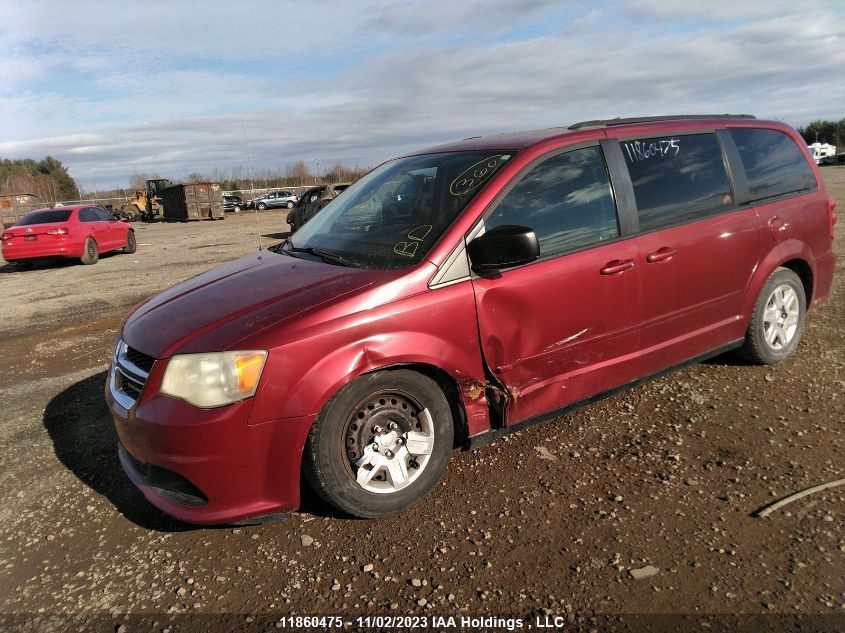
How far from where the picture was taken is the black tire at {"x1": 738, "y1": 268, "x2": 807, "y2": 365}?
14.1ft

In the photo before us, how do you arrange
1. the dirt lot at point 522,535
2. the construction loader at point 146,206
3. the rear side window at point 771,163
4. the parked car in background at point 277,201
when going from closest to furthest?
the dirt lot at point 522,535 < the rear side window at point 771,163 < the construction loader at point 146,206 < the parked car in background at point 277,201

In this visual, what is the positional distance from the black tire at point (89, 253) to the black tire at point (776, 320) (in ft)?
47.2

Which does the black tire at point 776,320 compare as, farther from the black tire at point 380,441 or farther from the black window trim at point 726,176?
the black tire at point 380,441

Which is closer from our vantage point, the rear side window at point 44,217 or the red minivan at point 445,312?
the red minivan at point 445,312

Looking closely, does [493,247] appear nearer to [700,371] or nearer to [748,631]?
[748,631]

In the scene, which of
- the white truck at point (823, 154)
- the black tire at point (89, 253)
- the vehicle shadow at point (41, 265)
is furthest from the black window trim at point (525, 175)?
the white truck at point (823, 154)

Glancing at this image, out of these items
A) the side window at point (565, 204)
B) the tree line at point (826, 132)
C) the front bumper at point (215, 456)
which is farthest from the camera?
the tree line at point (826, 132)

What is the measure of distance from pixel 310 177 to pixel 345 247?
73.4 metres

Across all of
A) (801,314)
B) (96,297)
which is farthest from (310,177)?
(801,314)

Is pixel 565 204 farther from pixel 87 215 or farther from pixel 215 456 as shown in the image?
pixel 87 215

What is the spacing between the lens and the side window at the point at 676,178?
364 centimetres

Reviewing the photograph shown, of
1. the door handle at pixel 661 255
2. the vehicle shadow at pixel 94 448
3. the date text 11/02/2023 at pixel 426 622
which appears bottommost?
the date text 11/02/2023 at pixel 426 622

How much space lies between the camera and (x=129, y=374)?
2.92 metres

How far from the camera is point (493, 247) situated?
292 cm
